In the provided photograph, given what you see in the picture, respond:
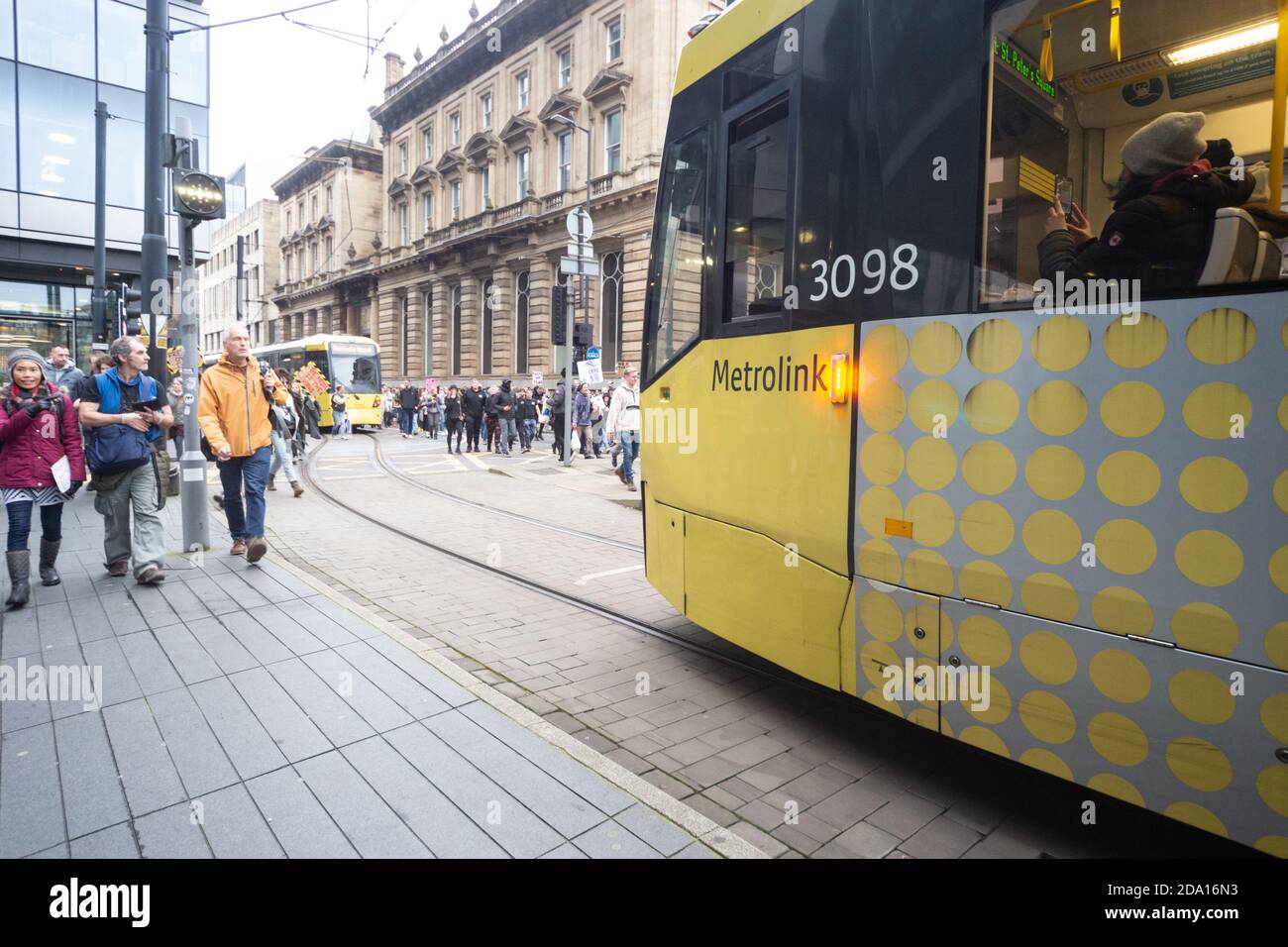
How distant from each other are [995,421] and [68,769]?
12.6 feet

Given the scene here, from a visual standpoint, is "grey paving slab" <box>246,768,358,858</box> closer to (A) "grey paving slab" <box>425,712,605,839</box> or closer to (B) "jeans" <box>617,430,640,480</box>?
(A) "grey paving slab" <box>425,712,605,839</box>

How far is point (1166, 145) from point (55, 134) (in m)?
30.1

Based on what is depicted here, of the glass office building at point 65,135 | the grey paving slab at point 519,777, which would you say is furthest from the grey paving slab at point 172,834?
the glass office building at point 65,135

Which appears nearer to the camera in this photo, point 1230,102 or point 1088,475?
point 1088,475

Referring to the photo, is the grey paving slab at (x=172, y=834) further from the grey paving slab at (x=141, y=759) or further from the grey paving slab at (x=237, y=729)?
Answer: the grey paving slab at (x=237, y=729)

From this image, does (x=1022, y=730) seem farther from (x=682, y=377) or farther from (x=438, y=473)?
(x=438, y=473)

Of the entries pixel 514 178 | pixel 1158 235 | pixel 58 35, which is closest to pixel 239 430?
pixel 1158 235

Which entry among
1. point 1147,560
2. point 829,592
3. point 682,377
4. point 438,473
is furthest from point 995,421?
point 438,473

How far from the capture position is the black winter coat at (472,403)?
2062 cm

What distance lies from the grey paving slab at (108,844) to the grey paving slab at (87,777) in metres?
0.04

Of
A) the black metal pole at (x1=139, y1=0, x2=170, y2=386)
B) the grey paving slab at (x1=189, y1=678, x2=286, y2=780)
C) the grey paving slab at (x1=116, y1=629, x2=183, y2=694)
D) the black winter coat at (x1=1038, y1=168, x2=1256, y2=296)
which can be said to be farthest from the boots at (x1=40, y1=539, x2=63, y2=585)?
the black winter coat at (x1=1038, y1=168, x2=1256, y2=296)

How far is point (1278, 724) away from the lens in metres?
2.03
